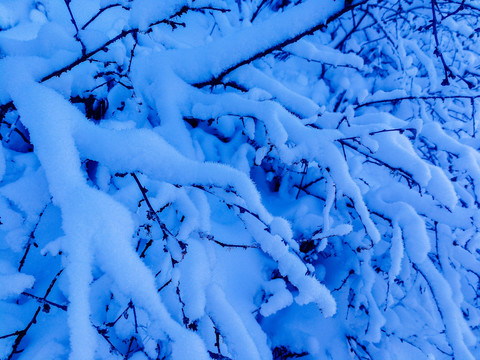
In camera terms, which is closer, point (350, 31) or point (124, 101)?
point (124, 101)

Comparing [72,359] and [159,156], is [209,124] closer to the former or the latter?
[159,156]

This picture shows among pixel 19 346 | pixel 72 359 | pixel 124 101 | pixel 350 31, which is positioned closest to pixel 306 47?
pixel 124 101

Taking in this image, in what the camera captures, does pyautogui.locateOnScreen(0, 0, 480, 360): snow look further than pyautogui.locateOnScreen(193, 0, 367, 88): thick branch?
No

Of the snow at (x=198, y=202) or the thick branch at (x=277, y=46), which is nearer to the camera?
the snow at (x=198, y=202)

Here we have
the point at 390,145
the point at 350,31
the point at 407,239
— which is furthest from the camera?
the point at 350,31

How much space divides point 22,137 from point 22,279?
0.67 meters

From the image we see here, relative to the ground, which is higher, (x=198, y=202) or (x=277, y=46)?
(x=277, y=46)

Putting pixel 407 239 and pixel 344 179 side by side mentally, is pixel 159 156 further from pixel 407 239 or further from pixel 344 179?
pixel 407 239

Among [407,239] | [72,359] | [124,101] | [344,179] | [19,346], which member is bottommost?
[19,346]

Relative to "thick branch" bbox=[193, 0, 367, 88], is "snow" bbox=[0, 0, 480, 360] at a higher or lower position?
lower

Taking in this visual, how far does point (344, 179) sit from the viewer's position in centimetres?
119

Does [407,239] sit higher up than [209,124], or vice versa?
[209,124]

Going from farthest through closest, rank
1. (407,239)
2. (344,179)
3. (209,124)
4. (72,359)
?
(209,124) < (407,239) < (344,179) < (72,359)

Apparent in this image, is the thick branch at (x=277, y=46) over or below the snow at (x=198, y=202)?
over
